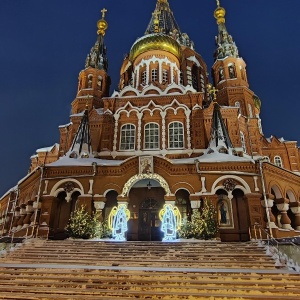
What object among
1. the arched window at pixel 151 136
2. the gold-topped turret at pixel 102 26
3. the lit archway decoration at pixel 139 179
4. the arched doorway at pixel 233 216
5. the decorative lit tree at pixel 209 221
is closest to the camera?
the decorative lit tree at pixel 209 221

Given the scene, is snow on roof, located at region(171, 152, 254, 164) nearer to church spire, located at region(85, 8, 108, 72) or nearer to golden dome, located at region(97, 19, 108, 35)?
church spire, located at region(85, 8, 108, 72)

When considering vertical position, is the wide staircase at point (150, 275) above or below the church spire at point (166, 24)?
below

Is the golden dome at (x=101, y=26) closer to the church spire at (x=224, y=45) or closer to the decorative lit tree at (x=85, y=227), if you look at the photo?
the church spire at (x=224, y=45)

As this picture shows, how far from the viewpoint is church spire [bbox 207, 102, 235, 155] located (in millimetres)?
16969

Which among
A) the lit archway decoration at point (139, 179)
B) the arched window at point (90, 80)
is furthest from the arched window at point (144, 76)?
the lit archway decoration at point (139, 179)

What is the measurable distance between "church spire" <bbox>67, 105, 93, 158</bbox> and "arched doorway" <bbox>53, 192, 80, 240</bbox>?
2.79 m

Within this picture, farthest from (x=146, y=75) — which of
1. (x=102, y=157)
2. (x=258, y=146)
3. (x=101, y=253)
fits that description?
(x=101, y=253)

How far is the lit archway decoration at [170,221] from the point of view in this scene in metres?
14.0

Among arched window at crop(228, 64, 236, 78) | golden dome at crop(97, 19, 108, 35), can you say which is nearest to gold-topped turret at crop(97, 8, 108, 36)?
golden dome at crop(97, 19, 108, 35)

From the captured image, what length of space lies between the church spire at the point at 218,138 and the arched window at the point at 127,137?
551 centimetres

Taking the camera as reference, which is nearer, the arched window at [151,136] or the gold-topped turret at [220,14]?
the arched window at [151,136]

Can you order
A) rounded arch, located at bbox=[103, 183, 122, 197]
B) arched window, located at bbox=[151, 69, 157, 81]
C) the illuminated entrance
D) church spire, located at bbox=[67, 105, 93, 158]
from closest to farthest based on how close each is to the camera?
A: rounded arch, located at bbox=[103, 183, 122, 197] → the illuminated entrance → church spire, located at bbox=[67, 105, 93, 158] → arched window, located at bbox=[151, 69, 157, 81]

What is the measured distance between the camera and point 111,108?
21.3 meters

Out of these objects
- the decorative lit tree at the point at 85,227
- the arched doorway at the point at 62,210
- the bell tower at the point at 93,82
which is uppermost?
the bell tower at the point at 93,82
